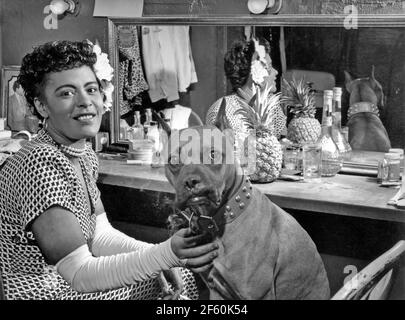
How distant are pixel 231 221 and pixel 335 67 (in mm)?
649

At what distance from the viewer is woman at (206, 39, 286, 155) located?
1.57 m

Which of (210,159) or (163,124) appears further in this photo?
(163,124)

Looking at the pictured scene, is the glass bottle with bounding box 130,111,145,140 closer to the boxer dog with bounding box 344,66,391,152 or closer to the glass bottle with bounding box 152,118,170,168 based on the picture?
the glass bottle with bounding box 152,118,170,168

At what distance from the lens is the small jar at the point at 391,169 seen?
169 centimetres

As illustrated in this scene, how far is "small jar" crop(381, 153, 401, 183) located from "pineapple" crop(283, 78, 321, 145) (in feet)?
0.73

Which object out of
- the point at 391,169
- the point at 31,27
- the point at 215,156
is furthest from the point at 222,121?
the point at 31,27

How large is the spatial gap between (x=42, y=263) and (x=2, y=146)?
49cm

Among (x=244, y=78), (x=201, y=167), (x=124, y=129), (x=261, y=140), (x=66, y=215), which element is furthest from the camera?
(x=124, y=129)

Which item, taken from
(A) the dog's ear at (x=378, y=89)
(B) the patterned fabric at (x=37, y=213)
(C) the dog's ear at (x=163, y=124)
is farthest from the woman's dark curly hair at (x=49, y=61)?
(A) the dog's ear at (x=378, y=89)

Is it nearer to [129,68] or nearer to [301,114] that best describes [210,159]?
[301,114]

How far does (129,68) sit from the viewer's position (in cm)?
203

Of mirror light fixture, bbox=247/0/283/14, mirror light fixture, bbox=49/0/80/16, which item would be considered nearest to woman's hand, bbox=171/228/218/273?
mirror light fixture, bbox=247/0/283/14

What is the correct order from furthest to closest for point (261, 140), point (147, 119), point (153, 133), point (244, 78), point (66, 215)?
1. point (147, 119)
2. point (153, 133)
3. point (244, 78)
4. point (261, 140)
5. point (66, 215)

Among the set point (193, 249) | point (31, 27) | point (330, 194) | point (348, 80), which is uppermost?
point (31, 27)
